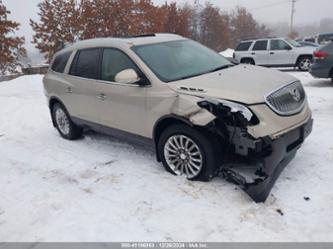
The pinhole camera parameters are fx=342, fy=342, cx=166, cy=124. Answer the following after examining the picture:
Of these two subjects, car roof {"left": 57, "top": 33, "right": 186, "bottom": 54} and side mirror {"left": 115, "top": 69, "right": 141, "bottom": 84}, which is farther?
car roof {"left": 57, "top": 33, "right": 186, "bottom": 54}

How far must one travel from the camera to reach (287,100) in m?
4.07

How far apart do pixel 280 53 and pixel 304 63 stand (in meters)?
1.14

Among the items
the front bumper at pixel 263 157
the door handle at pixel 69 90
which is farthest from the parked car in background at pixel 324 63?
the door handle at pixel 69 90

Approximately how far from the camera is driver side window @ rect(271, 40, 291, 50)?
1516 cm

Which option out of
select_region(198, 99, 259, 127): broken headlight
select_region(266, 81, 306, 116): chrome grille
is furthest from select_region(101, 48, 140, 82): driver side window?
select_region(266, 81, 306, 116): chrome grille

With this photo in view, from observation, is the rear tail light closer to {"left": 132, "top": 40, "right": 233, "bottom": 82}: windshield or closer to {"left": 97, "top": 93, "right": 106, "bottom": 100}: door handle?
{"left": 132, "top": 40, "right": 233, "bottom": 82}: windshield

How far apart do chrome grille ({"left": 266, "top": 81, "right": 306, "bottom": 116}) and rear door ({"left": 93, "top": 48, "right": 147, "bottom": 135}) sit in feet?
5.39

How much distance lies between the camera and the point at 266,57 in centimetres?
1555

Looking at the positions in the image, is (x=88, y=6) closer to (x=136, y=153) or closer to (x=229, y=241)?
(x=136, y=153)

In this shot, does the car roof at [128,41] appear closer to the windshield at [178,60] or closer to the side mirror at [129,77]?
the windshield at [178,60]

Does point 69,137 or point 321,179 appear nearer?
point 321,179

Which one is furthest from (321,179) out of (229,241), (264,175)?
(229,241)

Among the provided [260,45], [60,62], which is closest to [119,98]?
[60,62]

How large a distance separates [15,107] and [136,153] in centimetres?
562
